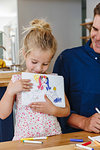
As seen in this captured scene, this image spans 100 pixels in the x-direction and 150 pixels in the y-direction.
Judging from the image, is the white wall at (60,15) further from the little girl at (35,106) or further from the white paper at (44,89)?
the white paper at (44,89)

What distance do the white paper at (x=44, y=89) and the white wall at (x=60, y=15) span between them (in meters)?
5.16

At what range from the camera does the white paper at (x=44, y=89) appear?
1.05 m

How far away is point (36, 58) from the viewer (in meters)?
1.13

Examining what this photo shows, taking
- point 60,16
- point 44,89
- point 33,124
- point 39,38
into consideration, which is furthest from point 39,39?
point 60,16

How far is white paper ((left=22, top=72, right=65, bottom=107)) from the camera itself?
105 cm

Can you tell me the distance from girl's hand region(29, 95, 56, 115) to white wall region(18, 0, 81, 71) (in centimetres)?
520

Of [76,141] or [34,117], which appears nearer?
[76,141]

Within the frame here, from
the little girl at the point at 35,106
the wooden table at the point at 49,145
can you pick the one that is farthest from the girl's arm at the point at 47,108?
the wooden table at the point at 49,145

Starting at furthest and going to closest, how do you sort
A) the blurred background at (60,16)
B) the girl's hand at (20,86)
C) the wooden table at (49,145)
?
the blurred background at (60,16)
the girl's hand at (20,86)
the wooden table at (49,145)

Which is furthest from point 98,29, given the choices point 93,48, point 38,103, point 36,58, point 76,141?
point 76,141

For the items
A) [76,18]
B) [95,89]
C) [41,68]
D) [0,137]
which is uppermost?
[76,18]

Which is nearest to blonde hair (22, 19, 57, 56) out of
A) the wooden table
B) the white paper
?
the white paper

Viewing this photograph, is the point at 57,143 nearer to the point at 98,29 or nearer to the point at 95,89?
the point at 95,89

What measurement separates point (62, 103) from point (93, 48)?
490 millimetres
